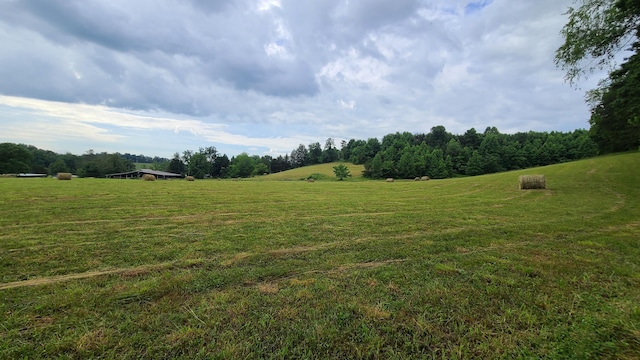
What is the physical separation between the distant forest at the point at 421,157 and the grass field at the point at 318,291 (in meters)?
70.6

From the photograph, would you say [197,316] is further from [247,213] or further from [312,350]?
[247,213]

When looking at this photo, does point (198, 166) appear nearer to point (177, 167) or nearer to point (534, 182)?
point (177, 167)

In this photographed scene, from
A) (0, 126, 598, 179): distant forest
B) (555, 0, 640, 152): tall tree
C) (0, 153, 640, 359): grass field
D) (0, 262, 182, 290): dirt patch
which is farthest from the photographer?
(0, 126, 598, 179): distant forest

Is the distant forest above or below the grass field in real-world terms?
above

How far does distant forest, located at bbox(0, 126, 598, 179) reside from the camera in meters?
73.2

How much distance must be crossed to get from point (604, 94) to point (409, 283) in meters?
23.6

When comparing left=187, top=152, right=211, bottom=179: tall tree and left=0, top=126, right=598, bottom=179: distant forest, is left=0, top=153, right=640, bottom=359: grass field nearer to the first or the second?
left=0, top=126, right=598, bottom=179: distant forest

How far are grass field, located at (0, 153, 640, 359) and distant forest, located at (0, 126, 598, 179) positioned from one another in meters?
70.6

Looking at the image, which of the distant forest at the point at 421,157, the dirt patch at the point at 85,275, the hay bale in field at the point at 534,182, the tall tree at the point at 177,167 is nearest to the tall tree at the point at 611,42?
the hay bale in field at the point at 534,182

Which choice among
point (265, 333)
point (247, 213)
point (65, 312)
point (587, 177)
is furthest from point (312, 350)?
point (587, 177)

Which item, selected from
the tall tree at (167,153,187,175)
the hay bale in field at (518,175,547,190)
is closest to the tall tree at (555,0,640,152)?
the hay bale in field at (518,175,547,190)

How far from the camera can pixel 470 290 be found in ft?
12.6

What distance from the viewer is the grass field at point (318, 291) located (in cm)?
270

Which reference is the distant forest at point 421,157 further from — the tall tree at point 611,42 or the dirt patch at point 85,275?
the dirt patch at point 85,275
